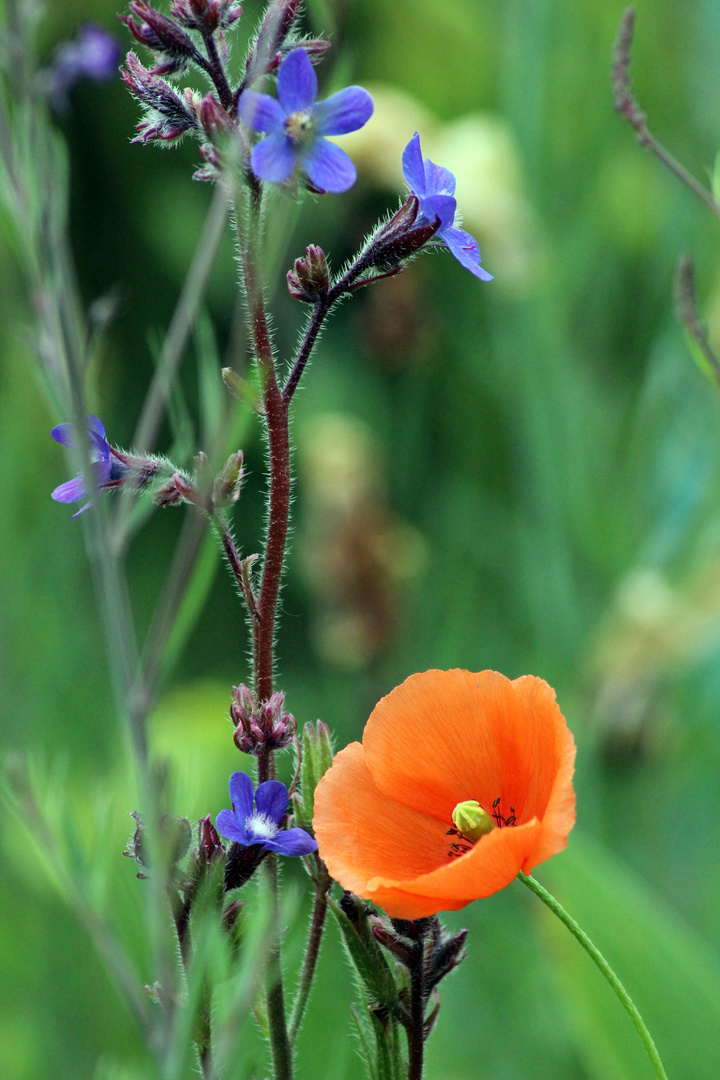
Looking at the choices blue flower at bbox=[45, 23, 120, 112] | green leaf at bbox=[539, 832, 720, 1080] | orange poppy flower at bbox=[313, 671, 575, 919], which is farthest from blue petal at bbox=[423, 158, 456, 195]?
green leaf at bbox=[539, 832, 720, 1080]

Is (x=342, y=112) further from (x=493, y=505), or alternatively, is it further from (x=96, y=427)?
(x=493, y=505)

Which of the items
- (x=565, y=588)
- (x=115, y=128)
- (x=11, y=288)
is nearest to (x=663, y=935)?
(x=565, y=588)

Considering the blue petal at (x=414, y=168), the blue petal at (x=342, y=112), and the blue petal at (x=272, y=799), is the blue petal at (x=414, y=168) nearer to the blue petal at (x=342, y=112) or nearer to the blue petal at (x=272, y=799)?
the blue petal at (x=342, y=112)

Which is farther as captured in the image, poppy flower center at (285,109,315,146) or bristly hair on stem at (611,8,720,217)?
bristly hair on stem at (611,8,720,217)

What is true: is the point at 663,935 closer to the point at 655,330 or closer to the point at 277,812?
the point at 277,812

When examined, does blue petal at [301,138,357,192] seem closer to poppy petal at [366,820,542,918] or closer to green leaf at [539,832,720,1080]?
poppy petal at [366,820,542,918]

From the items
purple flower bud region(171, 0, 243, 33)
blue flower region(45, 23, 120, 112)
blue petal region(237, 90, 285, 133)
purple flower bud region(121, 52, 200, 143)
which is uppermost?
blue flower region(45, 23, 120, 112)

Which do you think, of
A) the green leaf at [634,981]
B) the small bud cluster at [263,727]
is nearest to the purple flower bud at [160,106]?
the small bud cluster at [263,727]
